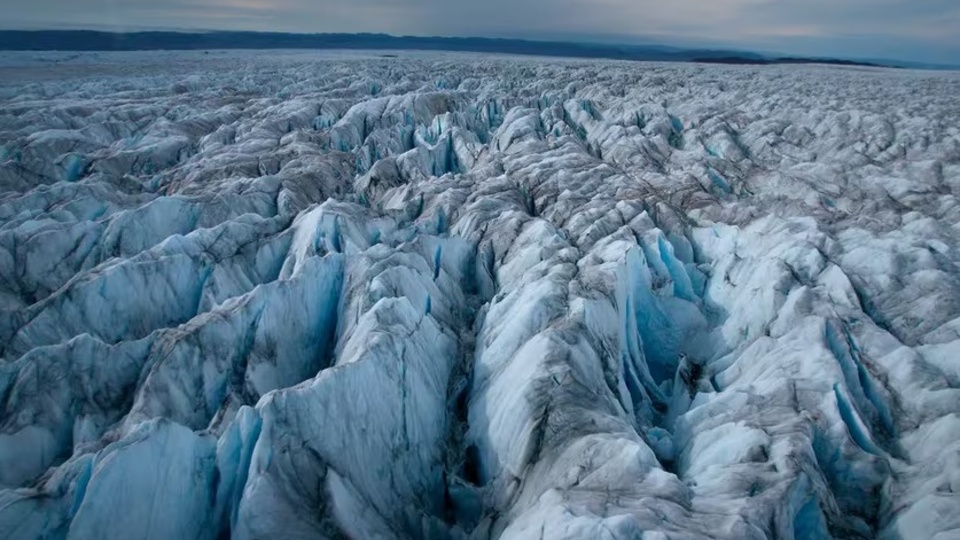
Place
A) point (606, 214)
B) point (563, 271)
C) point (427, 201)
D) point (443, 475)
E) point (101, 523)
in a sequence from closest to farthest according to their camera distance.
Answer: point (101, 523)
point (443, 475)
point (563, 271)
point (606, 214)
point (427, 201)

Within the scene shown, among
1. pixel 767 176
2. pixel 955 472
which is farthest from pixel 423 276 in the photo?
pixel 767 176

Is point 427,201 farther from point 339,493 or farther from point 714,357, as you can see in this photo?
point 339,493

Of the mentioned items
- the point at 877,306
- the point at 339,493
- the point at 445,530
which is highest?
the point at 877,306

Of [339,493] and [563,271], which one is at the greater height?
[563,271]

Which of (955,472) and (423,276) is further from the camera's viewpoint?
(423,276)

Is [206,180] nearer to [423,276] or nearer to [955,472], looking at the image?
[423,276]

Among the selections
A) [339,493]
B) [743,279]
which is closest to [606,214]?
[743,279]

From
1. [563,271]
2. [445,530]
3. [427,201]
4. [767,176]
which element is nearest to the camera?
[445,530]
